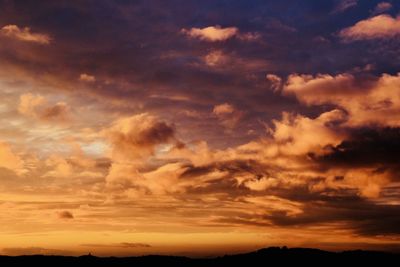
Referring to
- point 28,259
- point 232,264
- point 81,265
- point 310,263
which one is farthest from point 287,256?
point 28,259

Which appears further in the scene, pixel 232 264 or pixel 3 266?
pixel 232 264

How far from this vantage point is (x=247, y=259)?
11300 cm

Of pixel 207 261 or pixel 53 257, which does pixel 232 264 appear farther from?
pixel 53 257

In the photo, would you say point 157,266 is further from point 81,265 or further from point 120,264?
point 81,265

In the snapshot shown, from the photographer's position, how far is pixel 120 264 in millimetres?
110000

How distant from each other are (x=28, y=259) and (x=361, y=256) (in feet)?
234

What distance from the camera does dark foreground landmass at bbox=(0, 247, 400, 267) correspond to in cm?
10794

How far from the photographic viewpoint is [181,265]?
111m

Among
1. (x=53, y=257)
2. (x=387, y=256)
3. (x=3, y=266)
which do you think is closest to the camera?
(x=3, y=266)

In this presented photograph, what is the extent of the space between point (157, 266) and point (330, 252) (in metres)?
38.7

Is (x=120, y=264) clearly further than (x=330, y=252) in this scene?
No

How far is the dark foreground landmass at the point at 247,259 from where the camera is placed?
108 meters

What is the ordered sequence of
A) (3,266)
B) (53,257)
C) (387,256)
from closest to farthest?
1. (3,266)
2. (53,257)
3. (387,256)

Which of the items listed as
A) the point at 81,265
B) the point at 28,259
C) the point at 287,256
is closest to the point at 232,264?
the point at 287,256
